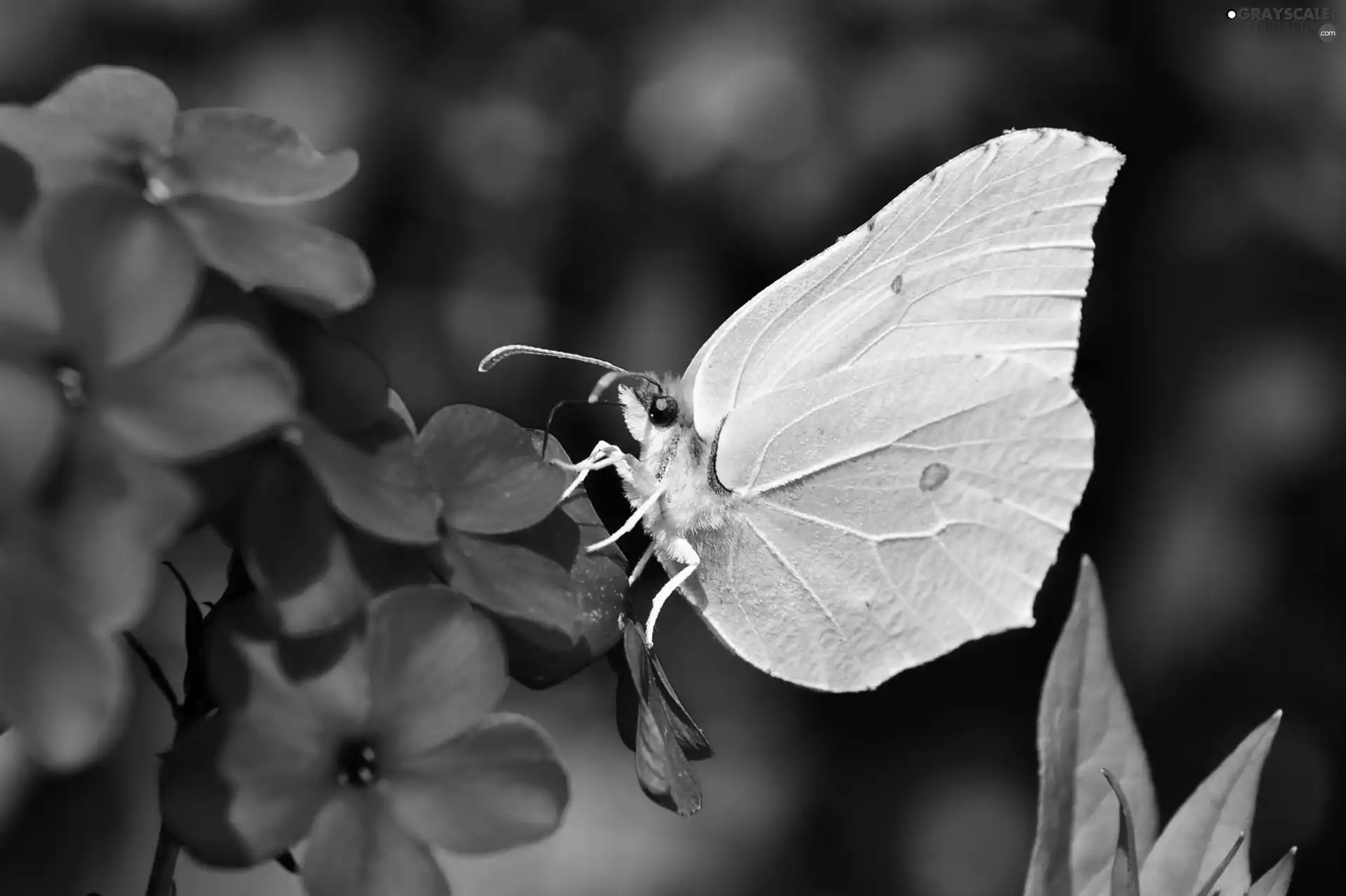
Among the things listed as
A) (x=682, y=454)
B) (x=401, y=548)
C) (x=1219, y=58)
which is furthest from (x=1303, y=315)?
(x=401, y=548)

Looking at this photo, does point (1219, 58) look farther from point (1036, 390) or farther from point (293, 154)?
point (293, 154)

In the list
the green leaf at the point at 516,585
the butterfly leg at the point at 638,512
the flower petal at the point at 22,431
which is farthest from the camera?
the butterfly leg at the point at 638,512

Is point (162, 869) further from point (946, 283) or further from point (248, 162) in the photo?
point (946, 283)

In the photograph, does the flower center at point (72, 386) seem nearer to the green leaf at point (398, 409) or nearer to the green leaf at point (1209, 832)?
the green leaf at point (398, 409)

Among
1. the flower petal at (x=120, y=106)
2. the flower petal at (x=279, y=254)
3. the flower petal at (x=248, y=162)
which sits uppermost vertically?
the flower petal at (x=120, y=106)

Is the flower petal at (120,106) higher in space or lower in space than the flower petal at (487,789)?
higher

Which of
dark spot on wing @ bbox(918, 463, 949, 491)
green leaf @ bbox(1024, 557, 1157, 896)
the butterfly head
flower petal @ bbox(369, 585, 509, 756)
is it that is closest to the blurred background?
the butterfly head

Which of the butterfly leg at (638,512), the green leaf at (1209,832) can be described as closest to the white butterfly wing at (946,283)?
the butterfly leg at (638,512)

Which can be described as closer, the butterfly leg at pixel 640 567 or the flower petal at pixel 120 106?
the flower petal at pixel 120 106

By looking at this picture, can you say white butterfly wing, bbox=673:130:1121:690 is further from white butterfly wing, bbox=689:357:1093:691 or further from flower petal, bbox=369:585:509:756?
flower petal, bbox=369:585:509:756
